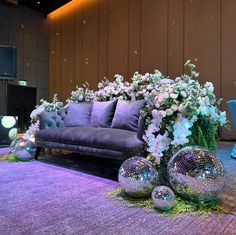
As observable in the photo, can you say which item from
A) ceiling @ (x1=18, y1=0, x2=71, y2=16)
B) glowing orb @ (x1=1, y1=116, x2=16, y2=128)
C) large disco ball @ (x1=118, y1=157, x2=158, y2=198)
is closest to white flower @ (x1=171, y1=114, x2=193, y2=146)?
large disco ball @ (x1=118, y1=157, x2=158, y2=198)

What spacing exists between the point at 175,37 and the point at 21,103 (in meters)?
5.40

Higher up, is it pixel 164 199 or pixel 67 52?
pixel 67 52

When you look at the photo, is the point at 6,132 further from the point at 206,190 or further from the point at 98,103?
the point at 206,190

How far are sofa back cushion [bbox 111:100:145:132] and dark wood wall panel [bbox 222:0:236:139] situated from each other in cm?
331

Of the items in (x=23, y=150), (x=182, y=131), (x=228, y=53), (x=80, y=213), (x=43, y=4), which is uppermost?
(x=43, y=4)

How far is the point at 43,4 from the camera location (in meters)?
8.27

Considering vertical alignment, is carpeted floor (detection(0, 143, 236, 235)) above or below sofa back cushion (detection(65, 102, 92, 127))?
below

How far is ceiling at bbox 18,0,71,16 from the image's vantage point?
26.4ft

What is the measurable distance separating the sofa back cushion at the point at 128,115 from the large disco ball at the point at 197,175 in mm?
1028

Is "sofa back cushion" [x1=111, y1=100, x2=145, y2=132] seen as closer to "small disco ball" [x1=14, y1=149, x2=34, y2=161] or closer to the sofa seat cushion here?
the sofa seat cushion

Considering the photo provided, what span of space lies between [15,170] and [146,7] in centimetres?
560

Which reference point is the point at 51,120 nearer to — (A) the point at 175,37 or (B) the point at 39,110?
(B) the point at 39,110

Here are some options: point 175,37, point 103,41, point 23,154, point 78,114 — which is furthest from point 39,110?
point 103,41

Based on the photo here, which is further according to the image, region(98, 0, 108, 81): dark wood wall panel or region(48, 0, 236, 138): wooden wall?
region(98, 0, 108, 81): dark wood wall panel
